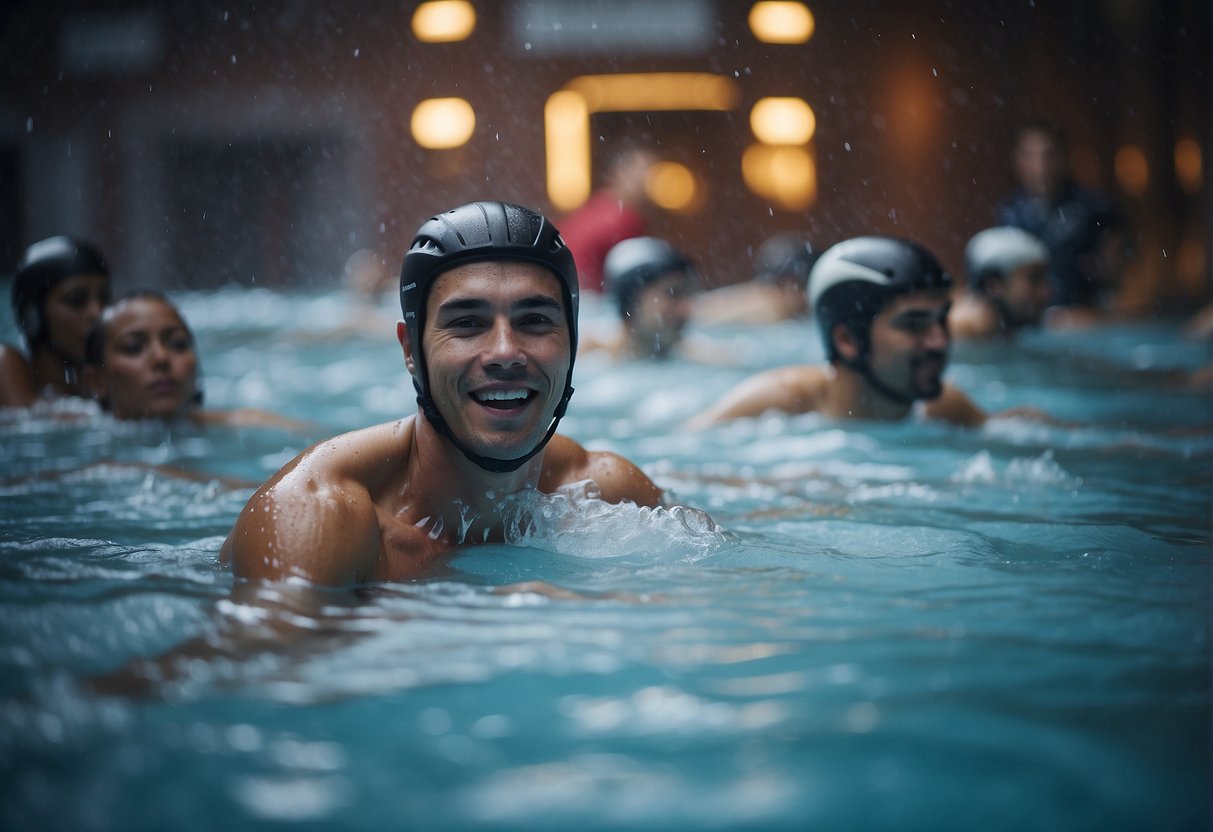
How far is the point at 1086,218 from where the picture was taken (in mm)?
12297

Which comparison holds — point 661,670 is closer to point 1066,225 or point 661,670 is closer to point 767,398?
point 767,398

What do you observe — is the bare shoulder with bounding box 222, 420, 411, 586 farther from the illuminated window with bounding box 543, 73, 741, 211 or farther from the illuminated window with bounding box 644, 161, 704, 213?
the illuminated window with bounding box 644, 161, 704, 213

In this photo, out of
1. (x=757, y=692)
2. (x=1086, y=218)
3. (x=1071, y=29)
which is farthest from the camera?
(x=1071, y=29)

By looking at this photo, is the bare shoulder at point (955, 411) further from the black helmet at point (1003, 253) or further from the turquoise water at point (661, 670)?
the black helmet at point (1003, 253)

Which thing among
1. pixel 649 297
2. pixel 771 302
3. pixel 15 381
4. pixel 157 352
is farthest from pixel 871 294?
pixel 771 302

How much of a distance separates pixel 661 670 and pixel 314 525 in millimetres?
1013

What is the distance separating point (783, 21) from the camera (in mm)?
19422

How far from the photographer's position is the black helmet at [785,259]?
1427 cm

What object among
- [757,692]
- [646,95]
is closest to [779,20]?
[646,95]

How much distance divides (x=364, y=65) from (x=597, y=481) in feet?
56.9

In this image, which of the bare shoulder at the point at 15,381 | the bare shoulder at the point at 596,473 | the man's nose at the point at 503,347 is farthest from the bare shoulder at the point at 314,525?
the bare shoulder at the point at 15,381

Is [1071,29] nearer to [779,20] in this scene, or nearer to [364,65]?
[779,20]

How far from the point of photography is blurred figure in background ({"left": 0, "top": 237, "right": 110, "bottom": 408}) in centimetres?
712

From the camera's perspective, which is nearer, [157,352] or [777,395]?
[157,352]
